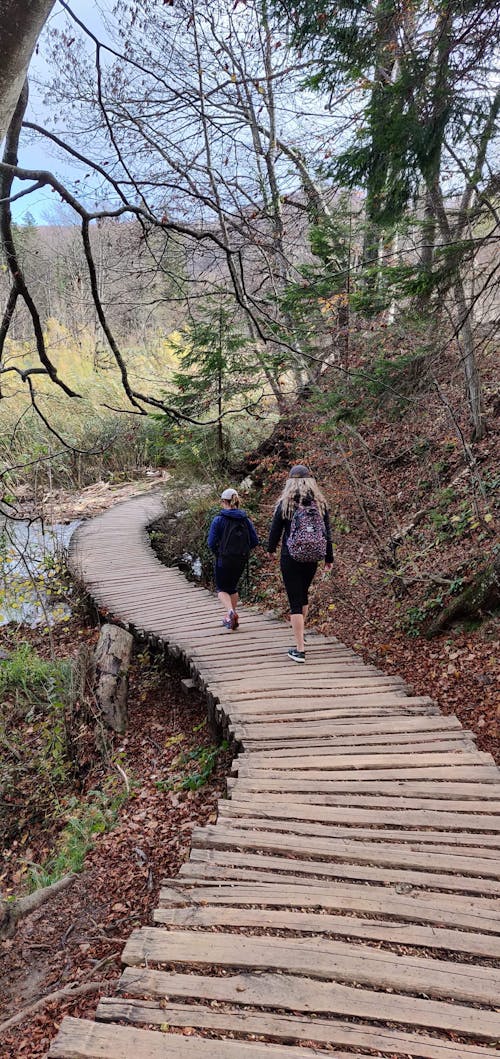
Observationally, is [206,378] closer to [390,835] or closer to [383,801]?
[383,801]

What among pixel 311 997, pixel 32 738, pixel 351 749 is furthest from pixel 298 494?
pixel 32 738

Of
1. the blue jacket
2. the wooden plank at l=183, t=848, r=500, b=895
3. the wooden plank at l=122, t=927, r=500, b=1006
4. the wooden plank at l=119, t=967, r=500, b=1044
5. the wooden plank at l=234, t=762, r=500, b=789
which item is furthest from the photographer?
the blue jacket

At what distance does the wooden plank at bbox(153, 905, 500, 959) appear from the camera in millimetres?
2100

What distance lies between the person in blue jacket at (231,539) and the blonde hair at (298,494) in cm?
107

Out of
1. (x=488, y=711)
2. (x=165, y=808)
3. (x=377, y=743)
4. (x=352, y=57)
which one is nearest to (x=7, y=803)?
(x=165, y=808)

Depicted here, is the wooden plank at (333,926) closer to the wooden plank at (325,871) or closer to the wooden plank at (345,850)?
the wooden plank at (325,871)

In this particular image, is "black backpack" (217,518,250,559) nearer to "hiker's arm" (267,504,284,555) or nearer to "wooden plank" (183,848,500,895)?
"hiker's arm" (267,504,284,555)

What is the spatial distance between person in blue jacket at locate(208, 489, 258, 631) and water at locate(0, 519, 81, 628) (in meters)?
1.94

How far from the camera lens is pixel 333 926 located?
85.9 inches

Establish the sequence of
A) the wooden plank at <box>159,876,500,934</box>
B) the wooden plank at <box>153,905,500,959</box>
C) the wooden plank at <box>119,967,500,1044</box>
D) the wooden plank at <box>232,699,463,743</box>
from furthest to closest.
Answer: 1. the wooden plank at <box>232,699,463,743</box>
2. the wooden plank at <box>159,876,500,934</box>
3. the wooden plank at <box>153,905,500,959</box>
4. the wooden plank at <box>119,967,500,1044</box>

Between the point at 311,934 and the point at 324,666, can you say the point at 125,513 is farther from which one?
the point at 311,934

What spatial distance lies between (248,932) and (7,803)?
4408mm

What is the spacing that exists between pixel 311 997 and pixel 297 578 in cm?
351

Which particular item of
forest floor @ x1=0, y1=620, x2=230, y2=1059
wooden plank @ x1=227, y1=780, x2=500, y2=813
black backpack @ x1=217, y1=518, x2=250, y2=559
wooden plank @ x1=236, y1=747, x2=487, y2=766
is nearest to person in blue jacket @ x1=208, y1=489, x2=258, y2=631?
black backpack @ x1=217, y1=518, x2=250, y2=559
